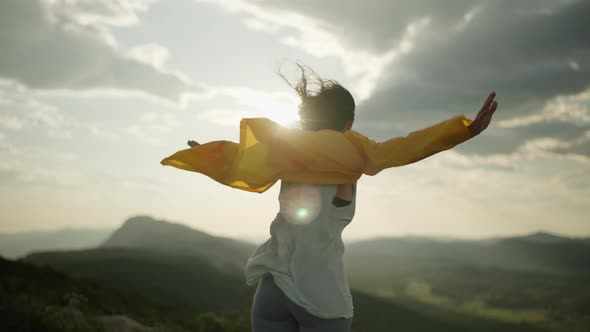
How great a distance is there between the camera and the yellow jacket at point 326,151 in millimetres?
2844

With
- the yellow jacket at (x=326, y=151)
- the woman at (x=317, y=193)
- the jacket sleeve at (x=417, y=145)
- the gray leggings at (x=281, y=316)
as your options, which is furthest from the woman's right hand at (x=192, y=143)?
the jacket sleeve at (x=417, y=145)

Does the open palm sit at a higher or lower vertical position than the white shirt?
higher

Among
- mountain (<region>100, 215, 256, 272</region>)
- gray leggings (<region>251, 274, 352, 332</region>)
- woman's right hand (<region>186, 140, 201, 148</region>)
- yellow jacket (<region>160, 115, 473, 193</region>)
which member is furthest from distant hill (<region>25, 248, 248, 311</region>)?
yellow jacket (<region>160, 115, 473, 193</region>)

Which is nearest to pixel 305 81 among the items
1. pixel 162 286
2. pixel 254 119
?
pixel 254 119

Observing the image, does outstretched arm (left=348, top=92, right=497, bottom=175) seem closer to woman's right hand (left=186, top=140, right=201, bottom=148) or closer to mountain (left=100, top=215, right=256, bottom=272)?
woman's right hand (left=186, top=140, right=201, bottom=148)

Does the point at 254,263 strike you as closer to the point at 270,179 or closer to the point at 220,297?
the point at 270,179

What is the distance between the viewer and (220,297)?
61.9 meters

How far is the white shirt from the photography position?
2.77 m

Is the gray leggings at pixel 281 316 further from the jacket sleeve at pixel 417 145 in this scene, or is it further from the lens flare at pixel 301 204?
the jacket sleeve at pixel 417 145

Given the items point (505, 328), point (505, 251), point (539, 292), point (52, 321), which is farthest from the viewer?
point (505, 251)

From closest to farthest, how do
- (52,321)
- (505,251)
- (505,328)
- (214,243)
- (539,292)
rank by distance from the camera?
1. (52,321)
2. (505,328)
3. (539,292)
4. (214,243)
5. (505,251)

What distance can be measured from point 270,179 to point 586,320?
9368 centimetres

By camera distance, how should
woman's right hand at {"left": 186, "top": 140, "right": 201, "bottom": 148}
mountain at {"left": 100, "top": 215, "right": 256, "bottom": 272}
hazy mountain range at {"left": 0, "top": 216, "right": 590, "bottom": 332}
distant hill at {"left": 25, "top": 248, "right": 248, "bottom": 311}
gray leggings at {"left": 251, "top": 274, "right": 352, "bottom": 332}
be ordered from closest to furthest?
1. gray leggings at {"left": 251, "top": 274, "right": 352, "bottom": 332}
2. woman's right hand at {"left": 186, "top": 140, "right": 201, "bottom": 148}
3. distant hill at {"left": 25, "top": 248, "right": 248, "bottom": 311}
4. hazy mountain range at {"left": 0, "top": 216, "right": 590, "bottom": 332}
5. mountain at {"left": 100, "top": 215, "right": 256, "bottom": 272}

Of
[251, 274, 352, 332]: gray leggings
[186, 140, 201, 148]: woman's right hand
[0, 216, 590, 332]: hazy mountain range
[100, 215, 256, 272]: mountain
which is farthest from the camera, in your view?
[100, 215, 256, 272]: mountain
